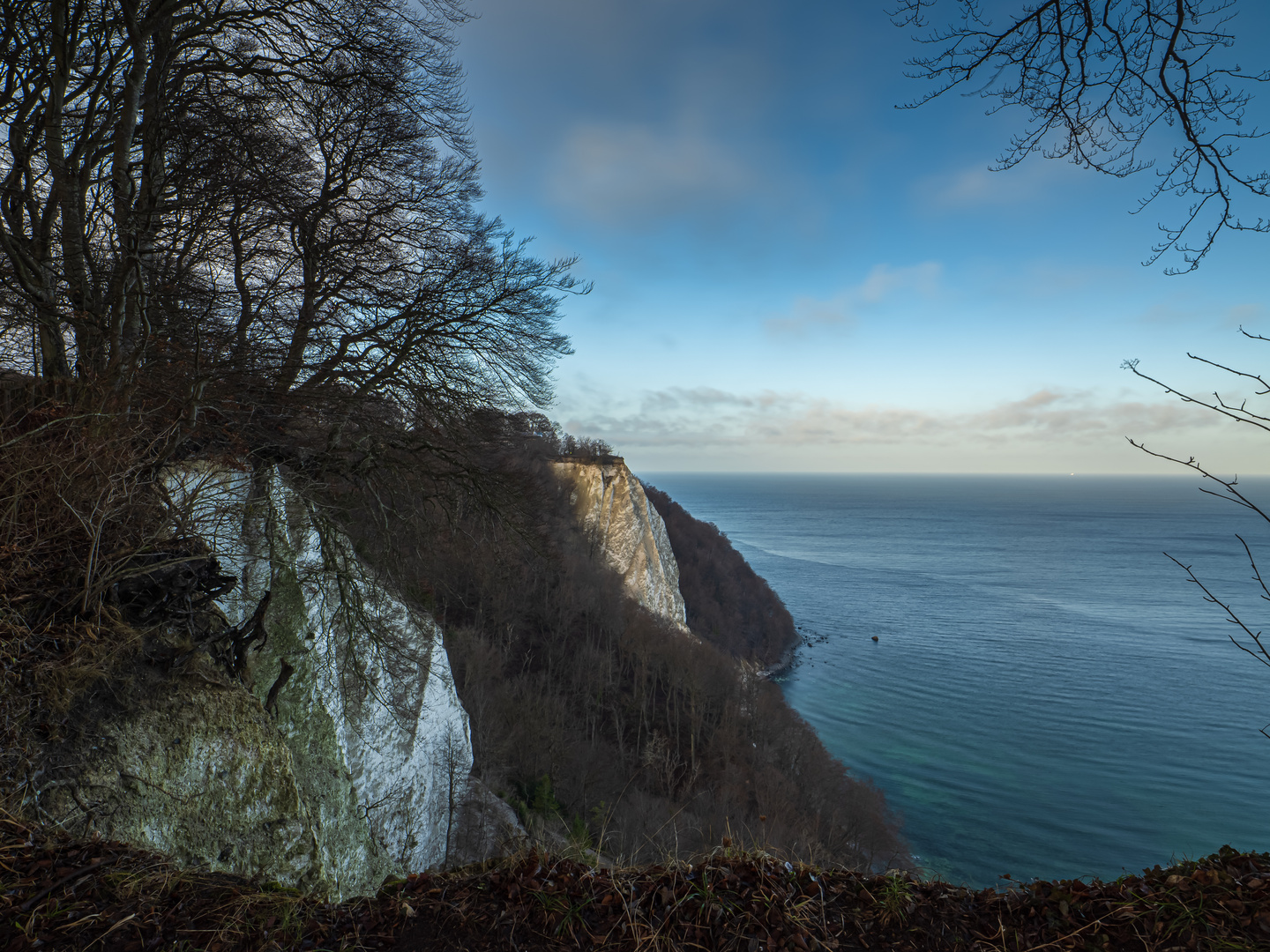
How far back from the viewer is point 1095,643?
4431 cm

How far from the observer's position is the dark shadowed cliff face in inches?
1793

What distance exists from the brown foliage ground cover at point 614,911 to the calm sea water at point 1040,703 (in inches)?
11.9

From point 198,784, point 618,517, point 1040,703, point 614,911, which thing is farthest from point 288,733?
point 1040,703

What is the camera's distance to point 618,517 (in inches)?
1526

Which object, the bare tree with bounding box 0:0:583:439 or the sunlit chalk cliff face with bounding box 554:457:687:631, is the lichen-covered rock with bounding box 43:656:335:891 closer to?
the bare tree with bounding box 0:0:583:439

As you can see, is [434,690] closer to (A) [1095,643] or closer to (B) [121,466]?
(B) [121,466]

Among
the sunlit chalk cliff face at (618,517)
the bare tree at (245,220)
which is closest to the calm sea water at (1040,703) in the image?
the bare tree at (245,220)

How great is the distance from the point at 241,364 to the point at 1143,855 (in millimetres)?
32180

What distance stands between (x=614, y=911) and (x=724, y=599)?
49.1 m

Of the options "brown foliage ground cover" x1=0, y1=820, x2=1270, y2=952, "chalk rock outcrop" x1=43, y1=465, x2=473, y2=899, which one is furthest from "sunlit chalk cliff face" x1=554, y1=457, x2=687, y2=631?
"brown foliage ground cover" x1=0, y1=820, x2=1270, y2=952

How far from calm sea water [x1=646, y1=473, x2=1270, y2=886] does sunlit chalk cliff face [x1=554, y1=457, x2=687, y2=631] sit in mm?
12156

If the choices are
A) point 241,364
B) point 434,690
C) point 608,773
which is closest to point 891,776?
point 608,773

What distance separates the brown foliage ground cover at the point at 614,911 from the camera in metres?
2.15

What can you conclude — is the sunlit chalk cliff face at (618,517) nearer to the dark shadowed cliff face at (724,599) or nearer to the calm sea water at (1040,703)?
the dark shadowed cliff face at (724,599)
